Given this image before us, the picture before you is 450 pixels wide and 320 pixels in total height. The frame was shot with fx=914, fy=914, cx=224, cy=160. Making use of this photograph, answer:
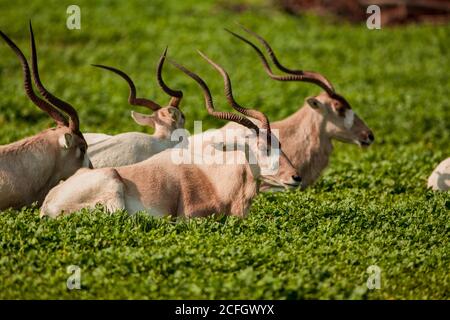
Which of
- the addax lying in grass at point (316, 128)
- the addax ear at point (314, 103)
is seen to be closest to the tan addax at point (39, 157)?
the addax lying in grass at point (316, 128)

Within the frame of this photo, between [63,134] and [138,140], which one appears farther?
[138,140]

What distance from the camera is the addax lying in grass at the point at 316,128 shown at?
12148 mm

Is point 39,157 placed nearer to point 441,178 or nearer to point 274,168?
point 274,168

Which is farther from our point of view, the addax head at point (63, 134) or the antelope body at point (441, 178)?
the antelope body at point (441, 178)

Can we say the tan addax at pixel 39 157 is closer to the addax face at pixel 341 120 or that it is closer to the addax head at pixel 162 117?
the addax head at pixel 162 117

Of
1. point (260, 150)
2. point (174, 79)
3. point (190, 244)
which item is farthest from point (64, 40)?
point (190, 244)

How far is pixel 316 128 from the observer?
1234 cm

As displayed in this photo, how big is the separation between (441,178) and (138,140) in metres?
3.66

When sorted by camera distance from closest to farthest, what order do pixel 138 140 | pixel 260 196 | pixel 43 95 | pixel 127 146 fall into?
pixel 43 95, pixel 260 196, pixel 127 146, pixel 138 140

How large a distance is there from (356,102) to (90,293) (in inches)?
430

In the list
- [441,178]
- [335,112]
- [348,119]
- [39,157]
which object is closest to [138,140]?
[39,157]

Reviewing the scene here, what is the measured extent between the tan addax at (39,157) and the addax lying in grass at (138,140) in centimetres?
73

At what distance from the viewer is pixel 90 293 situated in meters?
7.09

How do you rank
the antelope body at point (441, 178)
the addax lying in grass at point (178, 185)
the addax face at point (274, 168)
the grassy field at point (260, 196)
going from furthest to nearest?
the antelope body at point (441, 178)
the addax face at point (274, 168)
the addax lying in grass at point (178, 185)
the grassy field at point (260, 196)
